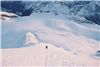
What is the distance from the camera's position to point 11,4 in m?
85.0

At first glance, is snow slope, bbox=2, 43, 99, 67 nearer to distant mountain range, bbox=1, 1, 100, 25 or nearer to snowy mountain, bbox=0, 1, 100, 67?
snowy mountain, bbox=0, 1, 100, 67

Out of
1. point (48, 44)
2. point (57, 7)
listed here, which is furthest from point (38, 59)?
point (57, 7)

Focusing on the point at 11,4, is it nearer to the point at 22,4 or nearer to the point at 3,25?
the point at 22,4

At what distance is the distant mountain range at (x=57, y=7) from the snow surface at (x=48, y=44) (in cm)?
3924

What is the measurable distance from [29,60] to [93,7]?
64514 millimetres

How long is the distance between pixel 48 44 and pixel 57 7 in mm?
54942

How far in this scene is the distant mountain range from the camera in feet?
239

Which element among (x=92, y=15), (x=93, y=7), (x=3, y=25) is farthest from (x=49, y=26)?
(x=93, y=7)

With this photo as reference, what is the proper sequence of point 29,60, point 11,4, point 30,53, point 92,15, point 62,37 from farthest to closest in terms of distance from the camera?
point 11,4 < point 92,15 < point 62,37 < point 30,53 < point 29,60

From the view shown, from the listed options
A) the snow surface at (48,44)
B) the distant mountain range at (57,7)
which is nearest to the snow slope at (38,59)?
the snow surface at (48,44)

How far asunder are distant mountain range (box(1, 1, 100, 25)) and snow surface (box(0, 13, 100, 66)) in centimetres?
3924

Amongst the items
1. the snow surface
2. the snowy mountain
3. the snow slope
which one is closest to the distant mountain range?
the snowy mountain

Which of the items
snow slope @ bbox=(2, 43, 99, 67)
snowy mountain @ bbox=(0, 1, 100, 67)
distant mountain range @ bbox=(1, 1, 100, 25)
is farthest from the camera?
distant mountain range @ bbox=(1, 1, 100, 25)

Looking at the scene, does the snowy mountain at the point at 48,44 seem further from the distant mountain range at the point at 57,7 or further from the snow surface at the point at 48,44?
the distant mountain range at the point at 57,7
